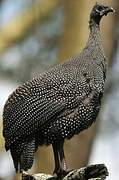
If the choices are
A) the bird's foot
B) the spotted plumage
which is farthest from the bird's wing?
the bird's foot

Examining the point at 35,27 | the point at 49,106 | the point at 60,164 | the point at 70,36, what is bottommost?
the point at 60,164

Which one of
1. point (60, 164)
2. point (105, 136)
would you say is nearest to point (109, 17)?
point (105, 136)

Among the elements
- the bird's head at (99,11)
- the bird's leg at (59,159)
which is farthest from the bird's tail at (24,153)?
the bird's head at (99,11)

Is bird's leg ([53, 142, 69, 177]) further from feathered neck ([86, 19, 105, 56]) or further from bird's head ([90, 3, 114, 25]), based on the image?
bird's head ([90, 3, 114, 25])

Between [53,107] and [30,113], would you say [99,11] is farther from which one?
[30,113]

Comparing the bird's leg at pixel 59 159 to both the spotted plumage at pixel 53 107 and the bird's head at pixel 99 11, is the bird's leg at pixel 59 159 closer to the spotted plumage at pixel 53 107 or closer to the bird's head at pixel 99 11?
the spotted plumage at pixel 53 107

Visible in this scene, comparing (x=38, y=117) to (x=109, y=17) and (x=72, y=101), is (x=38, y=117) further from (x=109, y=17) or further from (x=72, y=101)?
(x=109, y=17)

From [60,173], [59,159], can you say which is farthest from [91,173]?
[59,159]
